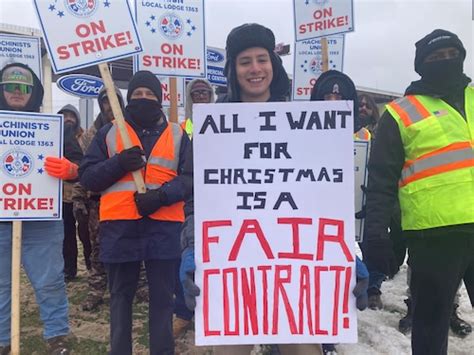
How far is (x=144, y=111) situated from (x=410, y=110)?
1540mm

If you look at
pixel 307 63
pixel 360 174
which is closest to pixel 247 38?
pixel 360 174

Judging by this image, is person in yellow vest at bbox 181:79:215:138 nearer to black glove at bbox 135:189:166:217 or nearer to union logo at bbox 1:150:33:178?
union logo at bbox 1:150:33:178

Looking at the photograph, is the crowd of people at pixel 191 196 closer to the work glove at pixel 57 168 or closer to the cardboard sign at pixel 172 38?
the work glove at pixel 57 168

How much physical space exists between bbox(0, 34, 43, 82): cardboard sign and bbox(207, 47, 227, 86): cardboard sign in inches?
196

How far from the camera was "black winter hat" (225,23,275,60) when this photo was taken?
7.02 ft

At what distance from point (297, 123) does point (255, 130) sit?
0.58ft

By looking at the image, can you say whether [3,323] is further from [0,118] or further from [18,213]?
[0,118]

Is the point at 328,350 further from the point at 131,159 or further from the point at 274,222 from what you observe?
the point at 131,159

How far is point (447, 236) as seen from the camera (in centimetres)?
229

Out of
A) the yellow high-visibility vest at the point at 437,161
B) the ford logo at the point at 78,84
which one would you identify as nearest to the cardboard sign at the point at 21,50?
the yellow high-visibility vest at the point at 437,161

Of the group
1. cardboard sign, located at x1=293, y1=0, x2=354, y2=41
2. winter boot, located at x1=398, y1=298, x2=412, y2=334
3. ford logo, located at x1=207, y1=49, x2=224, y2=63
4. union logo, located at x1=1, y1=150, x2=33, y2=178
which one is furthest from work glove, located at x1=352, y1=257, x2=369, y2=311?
ford logo, located at x1=207, y1=49, x2=224, y2=63

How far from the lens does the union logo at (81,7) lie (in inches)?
112

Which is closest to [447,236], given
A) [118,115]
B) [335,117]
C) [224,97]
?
[335,117]

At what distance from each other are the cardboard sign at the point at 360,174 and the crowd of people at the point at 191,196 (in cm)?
25
